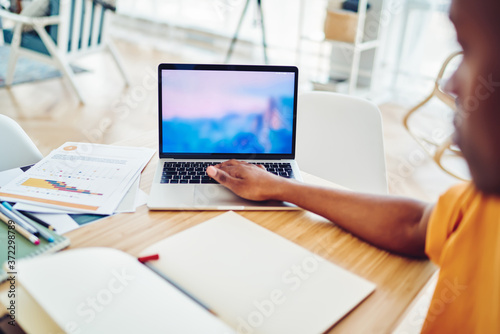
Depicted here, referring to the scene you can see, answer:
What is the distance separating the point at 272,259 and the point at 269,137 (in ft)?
1.47

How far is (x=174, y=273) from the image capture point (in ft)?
2.46

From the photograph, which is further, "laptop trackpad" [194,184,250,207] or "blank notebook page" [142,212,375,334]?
"laptop trackpad" [194,184,250,207]

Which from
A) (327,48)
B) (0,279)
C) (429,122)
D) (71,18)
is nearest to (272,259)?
(0,279)

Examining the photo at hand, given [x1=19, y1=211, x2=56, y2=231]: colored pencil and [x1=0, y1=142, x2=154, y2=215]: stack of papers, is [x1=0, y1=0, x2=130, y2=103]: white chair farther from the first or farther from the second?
[x1=19, y1=211, x2=56, y2=231]: colored pencil

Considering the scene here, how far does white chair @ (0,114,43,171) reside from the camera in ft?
4.12

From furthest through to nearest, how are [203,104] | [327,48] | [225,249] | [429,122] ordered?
[327,48], [429,122], [203,104], [225,249]

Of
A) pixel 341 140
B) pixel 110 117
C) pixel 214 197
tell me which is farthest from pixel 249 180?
pixel 110 117

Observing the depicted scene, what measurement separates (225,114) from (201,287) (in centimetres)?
55

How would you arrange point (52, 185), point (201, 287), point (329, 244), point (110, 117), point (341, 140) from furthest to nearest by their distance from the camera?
1. point (110, 117)
2. point (341, 140)
3. point (52, 185)
4. point (329, 244)
5. point (201, 287)

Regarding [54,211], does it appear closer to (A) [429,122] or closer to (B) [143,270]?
(B) [143,270]

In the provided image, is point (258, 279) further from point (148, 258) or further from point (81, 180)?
point (81, 180)

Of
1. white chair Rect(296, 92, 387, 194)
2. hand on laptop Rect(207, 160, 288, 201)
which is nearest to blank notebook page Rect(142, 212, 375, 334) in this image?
hand on laptop Rect(207, 160, 288, 201)

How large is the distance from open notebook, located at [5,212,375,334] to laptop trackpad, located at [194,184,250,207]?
0.41 feet

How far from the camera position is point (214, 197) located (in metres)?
1.01
